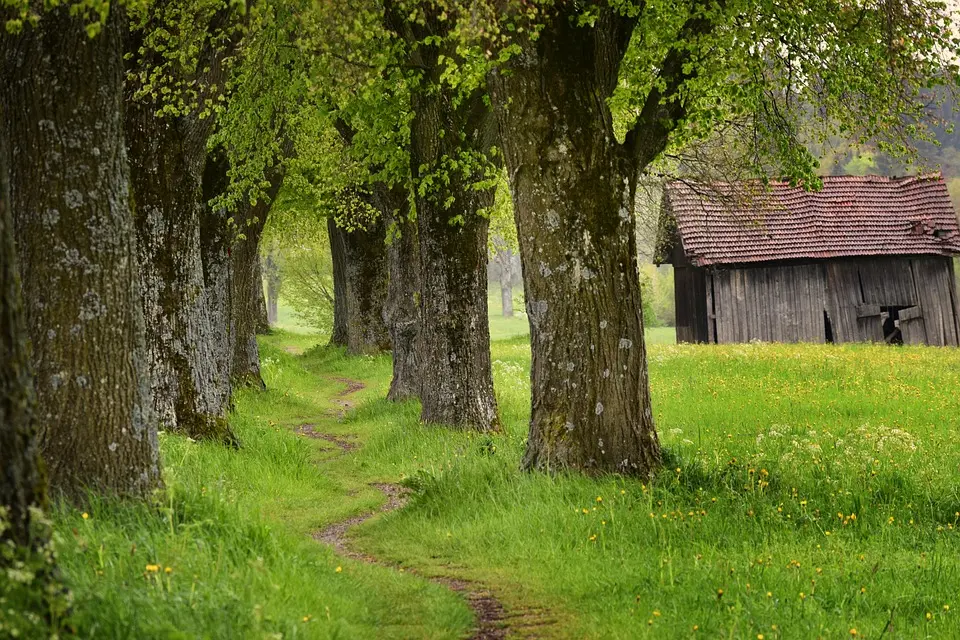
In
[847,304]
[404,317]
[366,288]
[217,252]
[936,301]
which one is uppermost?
[217,252]

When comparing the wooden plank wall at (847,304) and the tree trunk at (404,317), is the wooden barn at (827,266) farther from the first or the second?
the tree trunk at (404,317)

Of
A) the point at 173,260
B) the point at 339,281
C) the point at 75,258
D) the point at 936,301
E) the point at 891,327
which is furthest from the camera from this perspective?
the point at 891,327

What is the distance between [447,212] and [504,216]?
12.6m

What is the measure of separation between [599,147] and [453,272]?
14.8 ft

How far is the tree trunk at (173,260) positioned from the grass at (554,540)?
783mm

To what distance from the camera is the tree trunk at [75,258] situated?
21.4 ft

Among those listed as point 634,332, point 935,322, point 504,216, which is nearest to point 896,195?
point 935,322

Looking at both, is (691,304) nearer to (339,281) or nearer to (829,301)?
(829,301)

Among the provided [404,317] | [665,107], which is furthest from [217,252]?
[665,107]

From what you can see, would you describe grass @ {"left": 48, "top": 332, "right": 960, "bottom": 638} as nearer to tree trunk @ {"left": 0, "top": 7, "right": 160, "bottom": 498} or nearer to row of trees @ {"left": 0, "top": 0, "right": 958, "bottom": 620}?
tree trunk @ {"left": 0, "top": 7, "right": 160, "bottom": 498}

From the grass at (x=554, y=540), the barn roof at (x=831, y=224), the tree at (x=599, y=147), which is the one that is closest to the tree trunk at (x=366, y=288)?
the barn roof at (x=831, y=224)

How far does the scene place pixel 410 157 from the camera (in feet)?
44.2

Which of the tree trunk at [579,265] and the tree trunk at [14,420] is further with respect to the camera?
the tree trunk at [579,265]

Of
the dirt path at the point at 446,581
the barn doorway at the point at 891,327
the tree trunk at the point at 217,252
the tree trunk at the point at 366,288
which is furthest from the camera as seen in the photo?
the barn doorway at the point at 891,327
